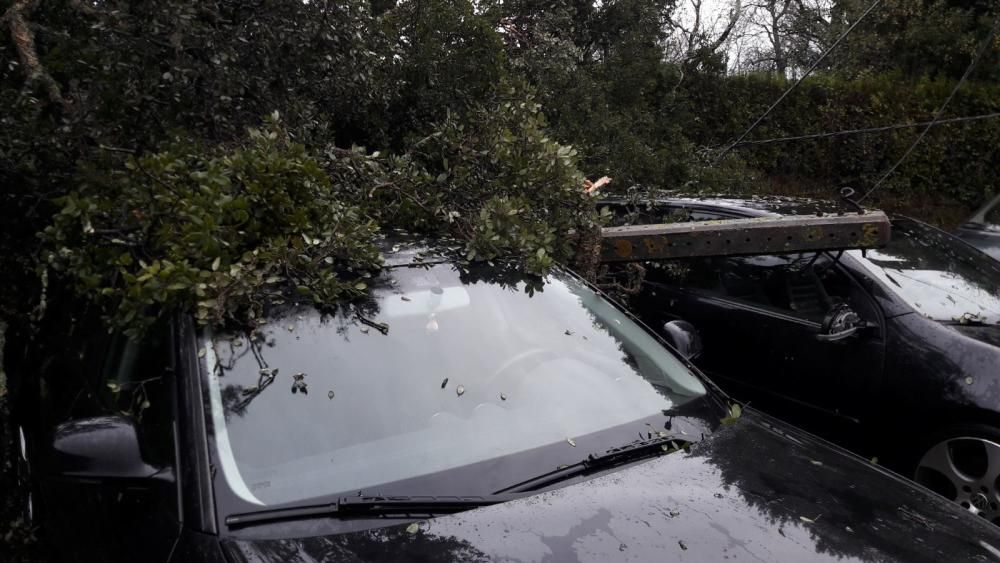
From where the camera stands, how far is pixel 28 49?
4168mm

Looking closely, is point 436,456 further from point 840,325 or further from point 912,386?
point 912,386

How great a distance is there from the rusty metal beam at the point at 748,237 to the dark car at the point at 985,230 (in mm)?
4079

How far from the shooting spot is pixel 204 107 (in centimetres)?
415

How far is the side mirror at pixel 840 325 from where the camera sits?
4.35 meters

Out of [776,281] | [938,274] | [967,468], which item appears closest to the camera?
[967,468]

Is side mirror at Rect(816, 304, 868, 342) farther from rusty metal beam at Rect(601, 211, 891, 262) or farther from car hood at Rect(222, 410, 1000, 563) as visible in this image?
car hood at Rect(222, 410, 1000, 563)

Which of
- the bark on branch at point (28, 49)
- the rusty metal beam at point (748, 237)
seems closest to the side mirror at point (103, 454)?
the bark on branch at point (28, 49)

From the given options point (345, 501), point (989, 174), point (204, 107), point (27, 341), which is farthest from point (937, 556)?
point (989, 174)

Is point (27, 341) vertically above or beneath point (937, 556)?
above

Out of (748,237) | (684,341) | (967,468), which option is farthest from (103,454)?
(967,468)

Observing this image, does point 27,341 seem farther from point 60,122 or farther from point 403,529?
point 403,529

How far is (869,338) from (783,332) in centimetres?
49

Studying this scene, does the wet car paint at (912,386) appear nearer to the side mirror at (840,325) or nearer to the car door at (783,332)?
the car door at (783,332)

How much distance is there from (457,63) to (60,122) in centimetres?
231
